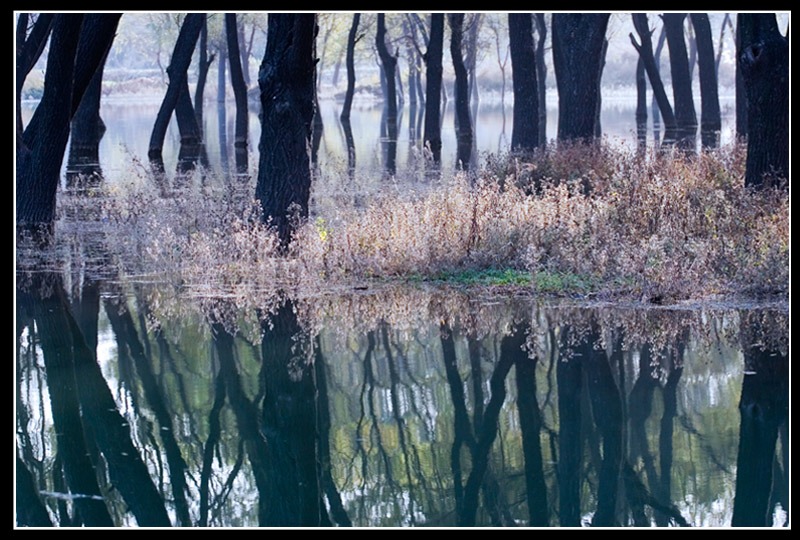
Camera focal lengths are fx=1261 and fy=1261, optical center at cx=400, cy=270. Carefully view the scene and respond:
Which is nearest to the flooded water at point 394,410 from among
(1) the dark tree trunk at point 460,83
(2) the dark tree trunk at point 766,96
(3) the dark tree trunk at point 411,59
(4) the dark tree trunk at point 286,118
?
(4) the dark tree trunk at point 286,118

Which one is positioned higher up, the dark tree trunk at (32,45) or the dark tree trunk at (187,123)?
the dark tree trunk at (32,45)

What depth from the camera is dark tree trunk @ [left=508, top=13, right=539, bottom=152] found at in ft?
85.7

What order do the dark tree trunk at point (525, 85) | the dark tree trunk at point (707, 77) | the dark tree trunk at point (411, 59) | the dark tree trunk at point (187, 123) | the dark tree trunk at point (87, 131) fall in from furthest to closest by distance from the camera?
the dark tree trunk at point (411, 59) → the dark tree trunk at point (707, 77) → the dark tree trunk at point (187, 123) → the dark tree trunk at point (87, 131) → the dark tree trunk at point (525, 85)

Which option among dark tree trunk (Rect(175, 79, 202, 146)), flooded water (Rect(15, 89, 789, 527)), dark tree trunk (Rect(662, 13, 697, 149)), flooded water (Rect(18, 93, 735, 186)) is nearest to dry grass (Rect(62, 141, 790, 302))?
flooded water (Rect(15, 89, 789, 527))

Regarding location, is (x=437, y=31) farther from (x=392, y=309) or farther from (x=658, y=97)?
(x=392, y=309)

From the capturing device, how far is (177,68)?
1179 inches

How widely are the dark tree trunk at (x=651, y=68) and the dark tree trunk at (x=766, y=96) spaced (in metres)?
22.8

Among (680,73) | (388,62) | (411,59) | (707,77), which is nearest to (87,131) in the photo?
(388,62)

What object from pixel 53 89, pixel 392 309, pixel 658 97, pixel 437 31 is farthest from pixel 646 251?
pixel 658 97

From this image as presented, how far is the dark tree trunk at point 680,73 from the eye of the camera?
3844 centimetres

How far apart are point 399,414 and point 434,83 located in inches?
1083

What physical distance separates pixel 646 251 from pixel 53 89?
7.60 meters

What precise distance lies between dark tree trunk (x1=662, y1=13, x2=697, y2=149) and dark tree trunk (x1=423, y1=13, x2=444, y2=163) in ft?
23.7

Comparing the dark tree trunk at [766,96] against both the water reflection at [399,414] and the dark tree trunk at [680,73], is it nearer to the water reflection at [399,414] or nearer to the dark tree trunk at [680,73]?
the water reflection at [399,414]
